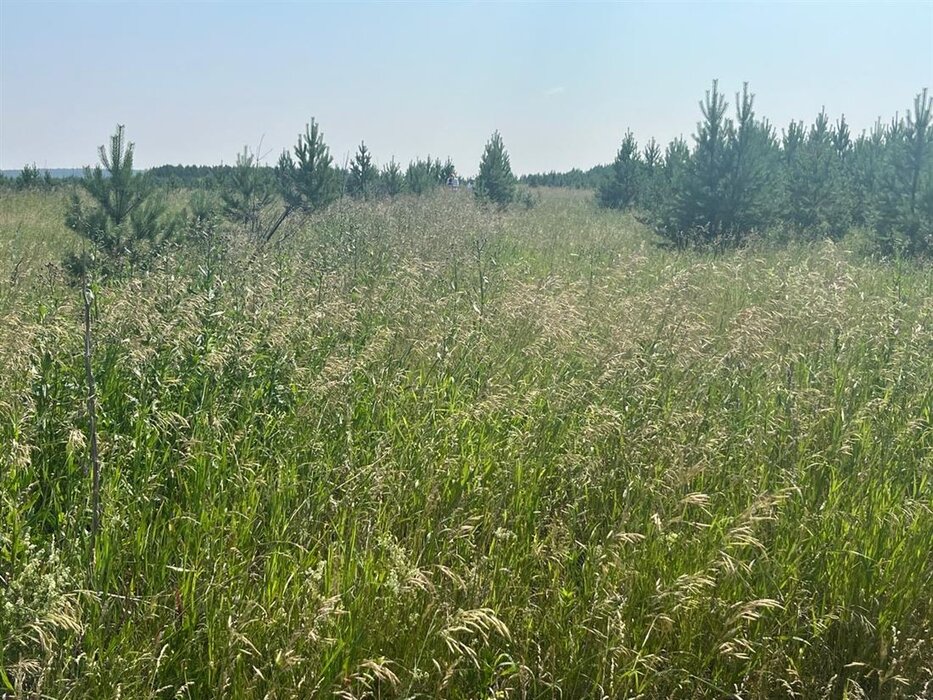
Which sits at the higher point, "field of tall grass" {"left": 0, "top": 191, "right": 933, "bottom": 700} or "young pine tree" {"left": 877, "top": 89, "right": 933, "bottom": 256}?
"young pine tree" {"left": 877, "top": 89, "right": 933, "bottom": 256}

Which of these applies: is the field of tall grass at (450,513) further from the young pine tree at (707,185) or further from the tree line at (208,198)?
the young pine tree at (707,185)

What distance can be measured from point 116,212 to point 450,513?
7417mm

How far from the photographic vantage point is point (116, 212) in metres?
8.69

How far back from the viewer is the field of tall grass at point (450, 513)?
7.18 feet

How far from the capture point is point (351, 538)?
2.58 metres

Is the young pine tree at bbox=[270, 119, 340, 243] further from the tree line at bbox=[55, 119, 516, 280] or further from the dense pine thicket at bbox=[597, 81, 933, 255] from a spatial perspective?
the dense pine thicket at bbox=[597, 81, 933, 255]

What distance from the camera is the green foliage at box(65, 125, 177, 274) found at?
332 inches

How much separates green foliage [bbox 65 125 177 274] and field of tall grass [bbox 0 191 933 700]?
3678 mm

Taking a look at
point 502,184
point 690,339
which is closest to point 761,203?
point 690,339

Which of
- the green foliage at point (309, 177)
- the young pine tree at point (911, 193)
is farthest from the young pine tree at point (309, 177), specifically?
the young pine tree at point (911, 193)

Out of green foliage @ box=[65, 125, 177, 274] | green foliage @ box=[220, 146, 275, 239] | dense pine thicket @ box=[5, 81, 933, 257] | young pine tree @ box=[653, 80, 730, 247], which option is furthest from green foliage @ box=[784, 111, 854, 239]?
green foliage @ box=[65, 125, 177, 274]

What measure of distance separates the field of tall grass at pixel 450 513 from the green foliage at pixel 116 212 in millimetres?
3678

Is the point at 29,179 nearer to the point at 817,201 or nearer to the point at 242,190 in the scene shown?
the point at 242,190

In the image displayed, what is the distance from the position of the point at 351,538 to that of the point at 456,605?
455mm
